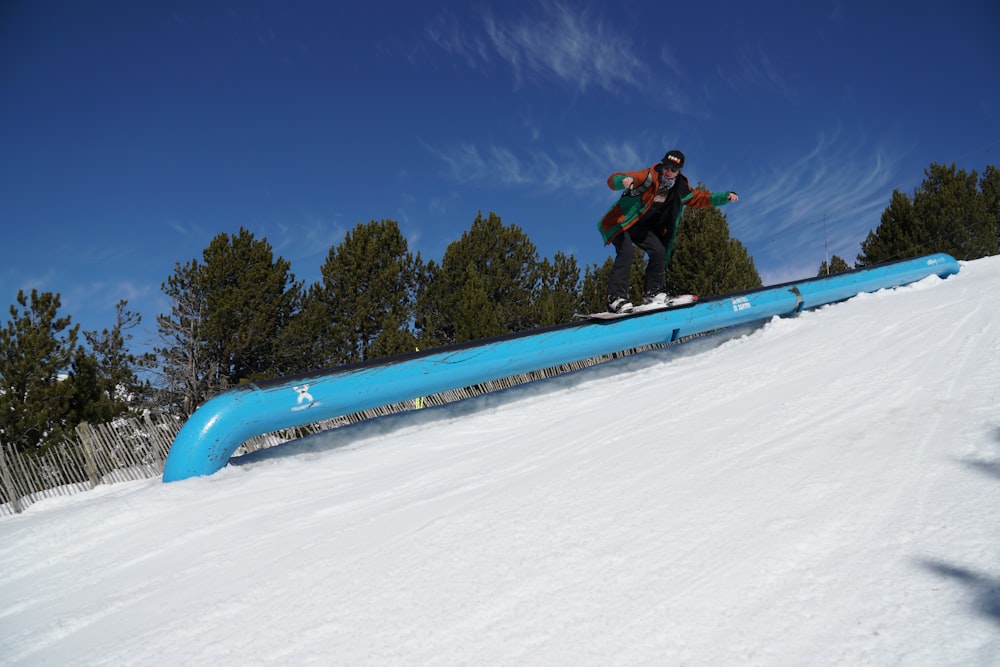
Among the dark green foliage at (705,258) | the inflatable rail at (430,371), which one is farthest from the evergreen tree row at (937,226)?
the inflatable rail at (430,371)

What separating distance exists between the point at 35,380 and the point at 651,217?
17.2 m

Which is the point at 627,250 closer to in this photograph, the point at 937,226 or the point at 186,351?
the point at 186,351

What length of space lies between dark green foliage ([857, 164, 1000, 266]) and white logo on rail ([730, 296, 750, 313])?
2218cm

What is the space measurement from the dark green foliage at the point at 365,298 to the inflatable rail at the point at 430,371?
49.7 ft

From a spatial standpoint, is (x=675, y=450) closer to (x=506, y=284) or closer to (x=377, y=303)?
(x=377, y=303)

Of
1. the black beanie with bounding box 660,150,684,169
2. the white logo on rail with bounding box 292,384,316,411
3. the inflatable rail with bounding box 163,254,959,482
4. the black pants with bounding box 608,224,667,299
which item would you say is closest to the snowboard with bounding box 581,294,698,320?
the inflatable rail with bounding box 163,254,959,482

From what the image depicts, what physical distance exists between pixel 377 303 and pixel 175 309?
23.6ft

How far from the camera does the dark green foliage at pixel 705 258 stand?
65.8 ft

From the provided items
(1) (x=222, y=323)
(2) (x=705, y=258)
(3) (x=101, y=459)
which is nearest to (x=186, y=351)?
(1) (x=222, y=323)

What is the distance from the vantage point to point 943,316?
4.58 meters

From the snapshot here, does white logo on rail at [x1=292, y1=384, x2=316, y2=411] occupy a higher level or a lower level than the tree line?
lower

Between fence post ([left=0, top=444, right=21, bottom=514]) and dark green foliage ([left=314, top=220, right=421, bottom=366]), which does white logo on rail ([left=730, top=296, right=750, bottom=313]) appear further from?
dark green foliage ([left=314, top=220, right=421, bottom=366])

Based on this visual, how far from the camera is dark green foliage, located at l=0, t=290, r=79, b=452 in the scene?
1429 centimetres

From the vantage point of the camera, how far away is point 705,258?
20156 millimetres
